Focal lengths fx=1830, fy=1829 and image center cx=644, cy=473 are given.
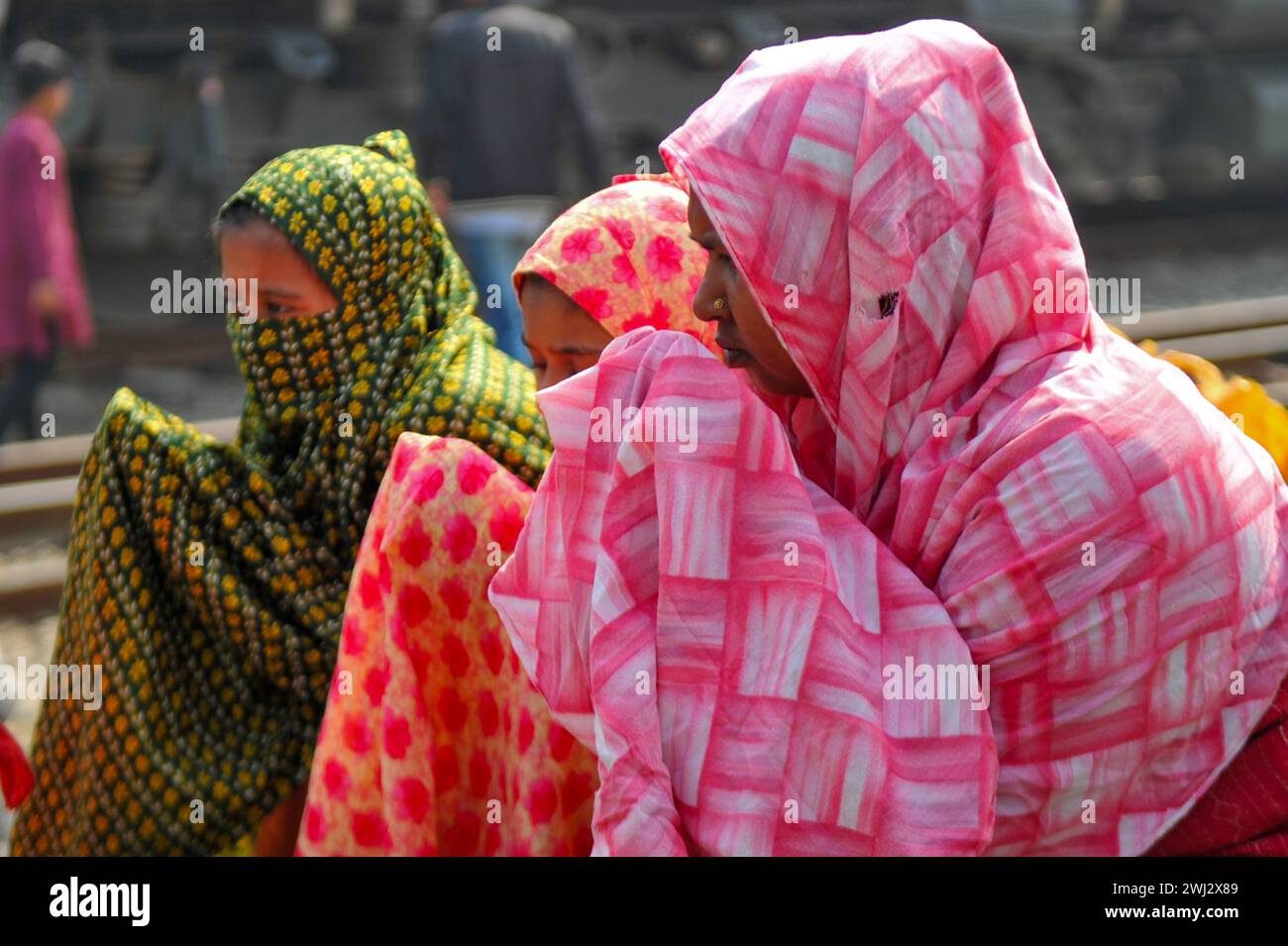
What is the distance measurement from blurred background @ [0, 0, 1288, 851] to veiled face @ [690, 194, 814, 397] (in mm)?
5374

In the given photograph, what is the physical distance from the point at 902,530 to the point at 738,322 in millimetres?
302

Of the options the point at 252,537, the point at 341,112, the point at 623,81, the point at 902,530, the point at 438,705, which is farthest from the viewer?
the point at 623,81

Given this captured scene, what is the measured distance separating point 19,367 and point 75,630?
529cm

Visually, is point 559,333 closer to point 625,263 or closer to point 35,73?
point 625,263

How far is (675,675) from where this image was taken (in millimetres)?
1991

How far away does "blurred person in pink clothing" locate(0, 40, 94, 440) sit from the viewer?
7723 millimetres

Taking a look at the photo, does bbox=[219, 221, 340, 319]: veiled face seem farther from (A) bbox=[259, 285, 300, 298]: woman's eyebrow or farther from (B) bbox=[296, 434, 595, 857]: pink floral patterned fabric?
(B) bbox=[296, 434, 595, 857]: pink floral patterned fabric

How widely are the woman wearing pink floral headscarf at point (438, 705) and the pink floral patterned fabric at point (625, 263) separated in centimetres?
38

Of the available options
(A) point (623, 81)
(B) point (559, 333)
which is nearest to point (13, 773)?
(B) point (559, 333)

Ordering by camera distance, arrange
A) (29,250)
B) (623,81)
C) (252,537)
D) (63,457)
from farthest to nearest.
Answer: (623,81), (29,250), (63,457), (252,537)

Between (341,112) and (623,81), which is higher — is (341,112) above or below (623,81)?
below

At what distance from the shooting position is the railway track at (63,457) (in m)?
5.89

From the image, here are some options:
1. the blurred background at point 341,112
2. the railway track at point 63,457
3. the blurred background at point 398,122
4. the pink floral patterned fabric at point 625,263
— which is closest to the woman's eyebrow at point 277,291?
the pink floral patterned fabric at point 625,263

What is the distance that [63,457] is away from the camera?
23.4 feet
